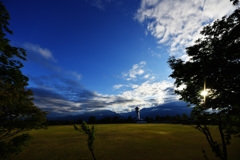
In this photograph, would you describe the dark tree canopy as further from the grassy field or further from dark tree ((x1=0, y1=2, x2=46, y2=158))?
dark tree ((x1=0, y1=2, x2=46, y2=158))

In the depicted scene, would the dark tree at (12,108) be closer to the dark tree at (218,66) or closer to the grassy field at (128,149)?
the grassy field at (128,149)

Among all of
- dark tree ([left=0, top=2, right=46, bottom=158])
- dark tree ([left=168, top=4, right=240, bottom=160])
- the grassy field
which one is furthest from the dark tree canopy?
dark tree ([left=0, top=2, right=46, bottom=158])

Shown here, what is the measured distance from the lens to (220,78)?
377 inches

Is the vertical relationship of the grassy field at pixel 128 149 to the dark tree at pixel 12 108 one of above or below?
below

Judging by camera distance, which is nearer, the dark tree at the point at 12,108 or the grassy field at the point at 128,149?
the dark tree at the point at 12,108

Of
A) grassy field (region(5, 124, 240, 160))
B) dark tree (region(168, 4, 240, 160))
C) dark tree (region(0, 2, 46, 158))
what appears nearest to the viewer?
dark tree (region(0, 2, 46, 158))

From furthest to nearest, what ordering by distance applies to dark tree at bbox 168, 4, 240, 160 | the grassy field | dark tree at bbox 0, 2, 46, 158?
1. the grassy field
2. dark tree at bbox 168, 4, 240, 160
3. dark tree at bbox 0, 2, 46, 158

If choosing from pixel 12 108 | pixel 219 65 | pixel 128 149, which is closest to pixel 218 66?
pixel 219 65

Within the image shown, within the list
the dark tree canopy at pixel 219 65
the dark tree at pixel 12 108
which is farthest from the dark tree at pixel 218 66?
the dark tree at pixel 12 108

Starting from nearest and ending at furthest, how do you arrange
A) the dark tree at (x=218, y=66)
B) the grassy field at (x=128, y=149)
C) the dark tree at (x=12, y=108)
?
the dark tree at (x=12, y=108), the dark tree at (x=218, y=66), the grassy field at (x=128, y=149)

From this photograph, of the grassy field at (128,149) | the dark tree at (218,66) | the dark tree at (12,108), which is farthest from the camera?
the grassy field at (128,149)

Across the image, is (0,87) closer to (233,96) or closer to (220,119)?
(220,119)

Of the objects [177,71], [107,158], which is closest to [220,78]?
[177,71]

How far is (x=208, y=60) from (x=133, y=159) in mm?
13831
